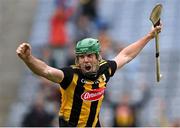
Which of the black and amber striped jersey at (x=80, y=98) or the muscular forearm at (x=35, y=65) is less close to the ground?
the muscular forearm at (x=35, y=65)

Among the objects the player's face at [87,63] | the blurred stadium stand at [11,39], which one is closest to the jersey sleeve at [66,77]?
the player's face at [87,63]

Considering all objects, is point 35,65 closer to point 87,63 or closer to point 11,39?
point 87,63

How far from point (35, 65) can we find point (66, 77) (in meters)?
0.56

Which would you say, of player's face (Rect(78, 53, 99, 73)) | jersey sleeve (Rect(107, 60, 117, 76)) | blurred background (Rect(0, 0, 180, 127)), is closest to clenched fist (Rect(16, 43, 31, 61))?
player's face (Rect(78, 53, 99, 73))

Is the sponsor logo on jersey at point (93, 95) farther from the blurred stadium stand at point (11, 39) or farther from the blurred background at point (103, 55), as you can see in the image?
the blurred stadium stand at point (11, 39)

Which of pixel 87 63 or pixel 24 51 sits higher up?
pixel 24 51

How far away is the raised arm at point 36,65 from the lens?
26.0 feet

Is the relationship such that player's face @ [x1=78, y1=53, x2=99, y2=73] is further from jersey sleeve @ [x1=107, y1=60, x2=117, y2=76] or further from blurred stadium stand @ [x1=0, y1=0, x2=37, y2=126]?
blurred stadium stand @ [x1=0, y1=0, x2=37, y2=126]

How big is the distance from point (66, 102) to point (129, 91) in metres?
5.79

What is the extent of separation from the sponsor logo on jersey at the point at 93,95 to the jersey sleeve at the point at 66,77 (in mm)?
226

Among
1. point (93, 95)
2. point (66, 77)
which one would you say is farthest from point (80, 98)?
point (66, 77)

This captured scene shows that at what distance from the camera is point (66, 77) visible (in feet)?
28.1

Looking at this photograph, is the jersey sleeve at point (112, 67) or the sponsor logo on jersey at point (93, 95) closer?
the sponsor logo on jersey at point (93, 95)

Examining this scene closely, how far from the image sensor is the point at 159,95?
1484 centimetres
